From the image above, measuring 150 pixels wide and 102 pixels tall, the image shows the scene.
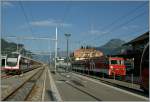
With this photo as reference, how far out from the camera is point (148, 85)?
68.4 ft

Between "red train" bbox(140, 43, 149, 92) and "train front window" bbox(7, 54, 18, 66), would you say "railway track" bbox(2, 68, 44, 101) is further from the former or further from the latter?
"train front window" bbox(7, 54, 18, 66)

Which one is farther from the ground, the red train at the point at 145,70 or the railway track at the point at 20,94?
the red train at the point at 145,70

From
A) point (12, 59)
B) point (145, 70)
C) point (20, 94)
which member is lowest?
point (20, 94)

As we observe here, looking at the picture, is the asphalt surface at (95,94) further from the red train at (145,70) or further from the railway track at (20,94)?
the railway track at (20,94)

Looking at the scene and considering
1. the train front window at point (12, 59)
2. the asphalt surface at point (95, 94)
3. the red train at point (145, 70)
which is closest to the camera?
the asphalt surface at point (95, 94)

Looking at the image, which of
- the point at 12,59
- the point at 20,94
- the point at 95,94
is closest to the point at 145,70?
the point at 95,94

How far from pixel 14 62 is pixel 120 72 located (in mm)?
16945

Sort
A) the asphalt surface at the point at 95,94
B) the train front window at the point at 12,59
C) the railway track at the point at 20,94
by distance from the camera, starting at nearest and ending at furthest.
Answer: the railway track at the point at 20,94 → the asphalt surface at the point at 95,94 → the train front window at the point at 12,59

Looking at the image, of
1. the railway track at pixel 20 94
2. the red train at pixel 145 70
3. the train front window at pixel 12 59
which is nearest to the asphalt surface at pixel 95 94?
the red train at pixel 145 70

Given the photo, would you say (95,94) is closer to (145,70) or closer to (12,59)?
(145,70)

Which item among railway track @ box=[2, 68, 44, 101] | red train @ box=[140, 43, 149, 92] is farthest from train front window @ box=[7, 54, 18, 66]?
red train @ box=[140, 43, 149, 92]

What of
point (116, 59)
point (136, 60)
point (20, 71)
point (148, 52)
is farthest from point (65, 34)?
point (148, 52)

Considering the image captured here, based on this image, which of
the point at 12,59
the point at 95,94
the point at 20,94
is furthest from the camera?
the point at 12,59

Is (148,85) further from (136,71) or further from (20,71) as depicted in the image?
(20,71)
